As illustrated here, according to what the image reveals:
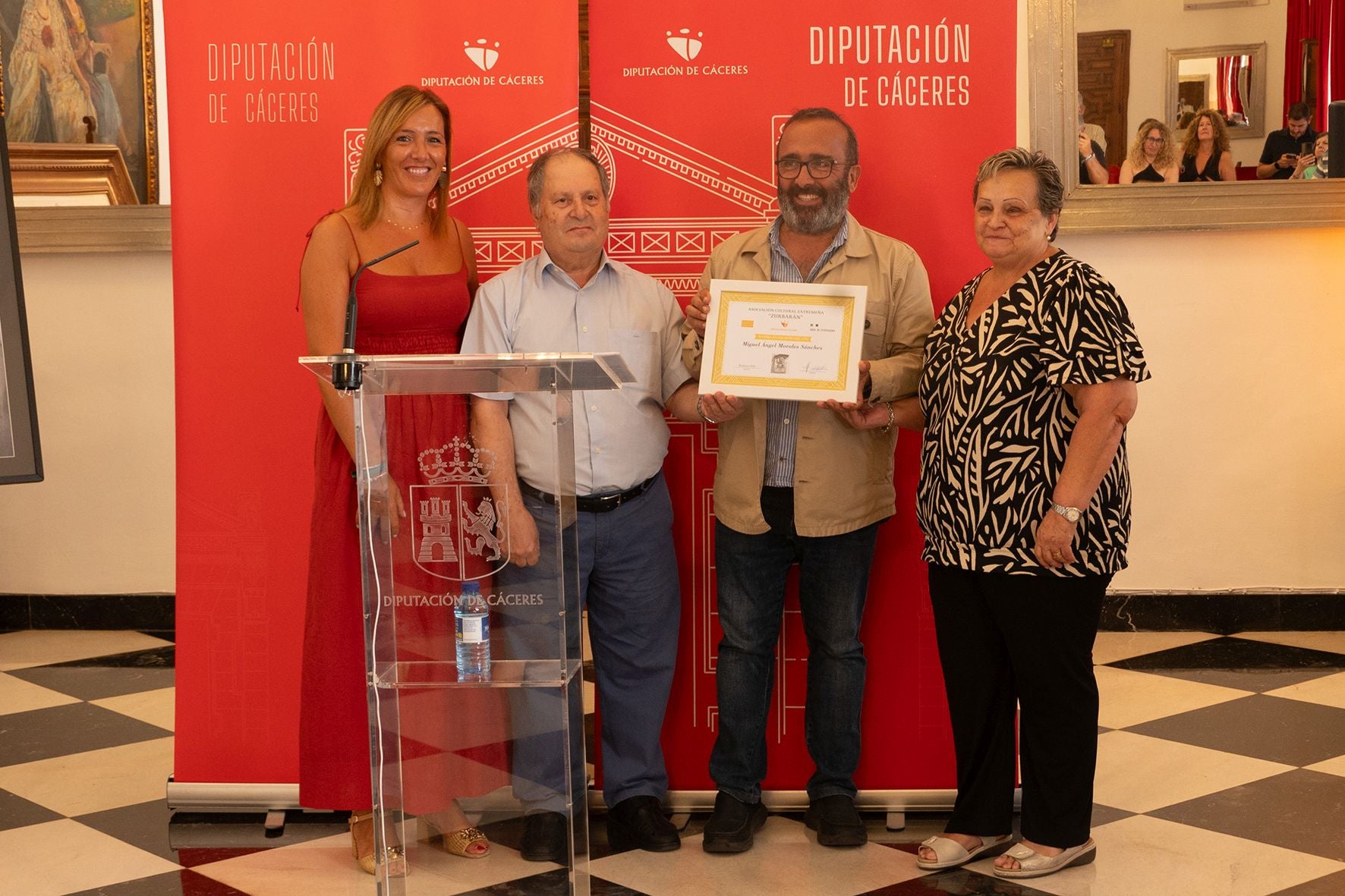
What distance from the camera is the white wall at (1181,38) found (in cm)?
507

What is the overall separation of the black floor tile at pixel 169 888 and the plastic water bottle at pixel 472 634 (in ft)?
3.31

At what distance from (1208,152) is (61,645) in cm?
487

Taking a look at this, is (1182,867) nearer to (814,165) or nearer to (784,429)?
(784,429)

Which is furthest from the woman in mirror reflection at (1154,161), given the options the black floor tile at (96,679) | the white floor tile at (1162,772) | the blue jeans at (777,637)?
the black floor tile at (96,679)

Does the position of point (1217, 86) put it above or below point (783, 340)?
above

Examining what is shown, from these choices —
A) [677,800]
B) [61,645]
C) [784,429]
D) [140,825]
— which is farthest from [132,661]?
[784,429]

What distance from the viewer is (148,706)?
14.6 feet

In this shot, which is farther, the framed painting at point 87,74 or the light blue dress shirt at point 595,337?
the framed painting at point 87,74

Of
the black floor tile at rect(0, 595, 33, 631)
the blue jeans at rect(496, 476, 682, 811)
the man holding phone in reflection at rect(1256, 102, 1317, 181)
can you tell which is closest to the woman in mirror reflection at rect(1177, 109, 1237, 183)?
the man holding phone in reflection at rect(1256, 102, 1317, 181)

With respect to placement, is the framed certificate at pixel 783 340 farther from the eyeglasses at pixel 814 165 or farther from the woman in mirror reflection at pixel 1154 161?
the woman in mirror reflection at pixel 1154 161

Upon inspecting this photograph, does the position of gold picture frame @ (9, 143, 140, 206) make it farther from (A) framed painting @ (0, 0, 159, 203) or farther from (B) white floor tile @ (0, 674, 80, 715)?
(B) white floor tile @ (0, 674, 80, 715)

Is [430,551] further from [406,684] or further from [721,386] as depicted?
[721,386]

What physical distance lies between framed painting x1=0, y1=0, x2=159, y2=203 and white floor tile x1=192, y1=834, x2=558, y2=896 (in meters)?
3.09

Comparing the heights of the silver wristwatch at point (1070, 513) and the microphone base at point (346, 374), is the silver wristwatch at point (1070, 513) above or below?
below
